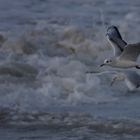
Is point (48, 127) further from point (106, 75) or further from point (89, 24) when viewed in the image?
point (89, 24)

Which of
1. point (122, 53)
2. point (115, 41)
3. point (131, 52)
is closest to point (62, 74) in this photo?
point (115, 41)

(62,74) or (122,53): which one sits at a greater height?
(62,74)

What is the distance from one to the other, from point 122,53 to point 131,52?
0.14 metres

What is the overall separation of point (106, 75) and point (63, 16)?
5576 mm

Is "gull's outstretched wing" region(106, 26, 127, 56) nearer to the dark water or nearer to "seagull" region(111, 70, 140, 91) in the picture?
"seagull" region(111, 70, 140, 91)

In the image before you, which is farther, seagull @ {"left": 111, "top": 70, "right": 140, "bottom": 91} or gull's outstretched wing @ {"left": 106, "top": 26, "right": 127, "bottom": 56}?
gull's outstretched wing @ {"left": 106, "top": 26, "right": 127, "bottom": 56}

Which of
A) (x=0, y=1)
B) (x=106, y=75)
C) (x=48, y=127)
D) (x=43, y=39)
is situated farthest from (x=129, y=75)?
(x=0, y=1)

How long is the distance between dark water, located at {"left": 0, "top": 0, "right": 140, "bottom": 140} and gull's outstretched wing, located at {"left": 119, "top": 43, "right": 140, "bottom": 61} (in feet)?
2.21

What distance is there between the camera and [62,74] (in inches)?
478

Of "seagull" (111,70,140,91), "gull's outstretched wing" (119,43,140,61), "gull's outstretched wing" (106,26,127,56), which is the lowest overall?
"seagull" (111,70,140,91)

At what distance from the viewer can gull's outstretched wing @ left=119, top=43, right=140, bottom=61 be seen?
947 centimetres

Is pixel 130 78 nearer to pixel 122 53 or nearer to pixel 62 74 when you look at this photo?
pixel 122 53

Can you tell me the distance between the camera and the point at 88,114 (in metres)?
→ 9.77

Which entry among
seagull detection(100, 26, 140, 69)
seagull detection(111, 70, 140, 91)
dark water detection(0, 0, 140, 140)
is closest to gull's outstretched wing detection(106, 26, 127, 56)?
seagull detection(100, 26, 140, 69)
